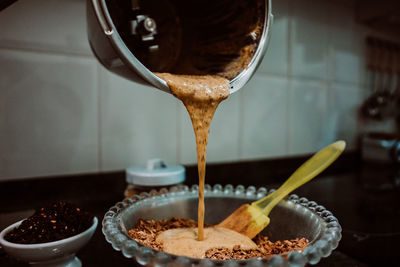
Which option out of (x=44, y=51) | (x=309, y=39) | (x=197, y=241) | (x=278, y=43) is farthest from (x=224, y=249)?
(x=309, y=39)

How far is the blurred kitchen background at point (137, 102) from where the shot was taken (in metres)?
0.57

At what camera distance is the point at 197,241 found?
375 mm

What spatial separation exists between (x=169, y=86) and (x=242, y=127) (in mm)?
514

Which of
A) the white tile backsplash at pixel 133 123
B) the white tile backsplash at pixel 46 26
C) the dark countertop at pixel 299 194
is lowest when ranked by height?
the dark countertop at pixel 299 194

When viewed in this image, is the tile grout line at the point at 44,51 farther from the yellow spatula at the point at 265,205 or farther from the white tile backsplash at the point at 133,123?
the yellow spatula at the point at 265,205

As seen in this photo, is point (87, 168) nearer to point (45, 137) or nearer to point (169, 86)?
point (45, 137)

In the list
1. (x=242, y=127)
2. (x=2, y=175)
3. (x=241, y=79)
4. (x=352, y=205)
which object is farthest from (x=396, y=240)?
(x=2, y=175)

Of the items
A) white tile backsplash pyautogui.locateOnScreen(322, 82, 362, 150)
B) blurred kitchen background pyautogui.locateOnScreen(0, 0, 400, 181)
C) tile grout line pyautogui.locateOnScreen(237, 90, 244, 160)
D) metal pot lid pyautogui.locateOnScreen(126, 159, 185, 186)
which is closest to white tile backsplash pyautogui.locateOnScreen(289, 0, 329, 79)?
blurred kitchen background pyautogui.locateOnScreen(0, 0, 400, 181)

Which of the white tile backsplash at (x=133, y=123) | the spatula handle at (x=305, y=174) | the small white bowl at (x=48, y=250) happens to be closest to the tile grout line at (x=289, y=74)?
the white tile backsplash at (x=133, y=123)

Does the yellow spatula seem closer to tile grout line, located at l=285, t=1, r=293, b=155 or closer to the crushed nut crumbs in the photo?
the crushed nut crumbs

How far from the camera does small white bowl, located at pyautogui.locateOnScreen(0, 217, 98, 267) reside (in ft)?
1.00

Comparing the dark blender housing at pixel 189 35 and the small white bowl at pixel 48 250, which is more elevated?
the dark blender housing at pixel 189 35

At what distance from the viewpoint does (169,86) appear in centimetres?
39

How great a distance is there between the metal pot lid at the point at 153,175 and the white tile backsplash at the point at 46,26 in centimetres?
30
